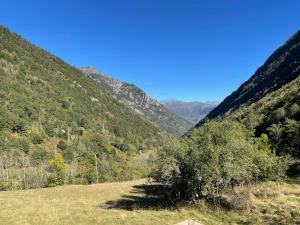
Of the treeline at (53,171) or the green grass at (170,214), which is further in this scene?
the treeline at (53,171)

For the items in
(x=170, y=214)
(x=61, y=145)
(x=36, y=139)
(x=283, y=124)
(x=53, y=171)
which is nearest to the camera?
(x=170, y=214)

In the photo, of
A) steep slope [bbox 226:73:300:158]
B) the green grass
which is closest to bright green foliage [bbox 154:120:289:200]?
the green grass

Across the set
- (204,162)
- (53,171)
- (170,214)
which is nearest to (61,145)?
(53,171)

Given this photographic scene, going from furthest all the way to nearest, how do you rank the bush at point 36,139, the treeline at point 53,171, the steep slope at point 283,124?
the bush at point 36,139, the treeline at point 53,171, the steep slope at point 283,124

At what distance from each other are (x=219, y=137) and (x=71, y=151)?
6047 inches

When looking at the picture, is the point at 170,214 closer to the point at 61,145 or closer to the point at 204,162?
the point at 204,162

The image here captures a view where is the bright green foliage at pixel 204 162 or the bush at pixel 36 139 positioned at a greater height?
the bush at pixel 36 139

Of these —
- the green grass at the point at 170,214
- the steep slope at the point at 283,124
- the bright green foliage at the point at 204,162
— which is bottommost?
the green grass at the point at 170,214

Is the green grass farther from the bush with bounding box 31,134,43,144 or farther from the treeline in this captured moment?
the bush with bounding box 31,134,43,144

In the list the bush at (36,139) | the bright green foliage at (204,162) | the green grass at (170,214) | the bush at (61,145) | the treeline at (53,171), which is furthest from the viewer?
the bush at (61,145)

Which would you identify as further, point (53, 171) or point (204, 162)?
point (53, 171)

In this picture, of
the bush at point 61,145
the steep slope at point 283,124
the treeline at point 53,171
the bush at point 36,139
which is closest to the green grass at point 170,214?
the steep slope at point 283,124

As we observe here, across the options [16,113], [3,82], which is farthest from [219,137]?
[3,82]

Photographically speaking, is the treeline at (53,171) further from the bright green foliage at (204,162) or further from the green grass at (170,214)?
the green grass at (170,214)
